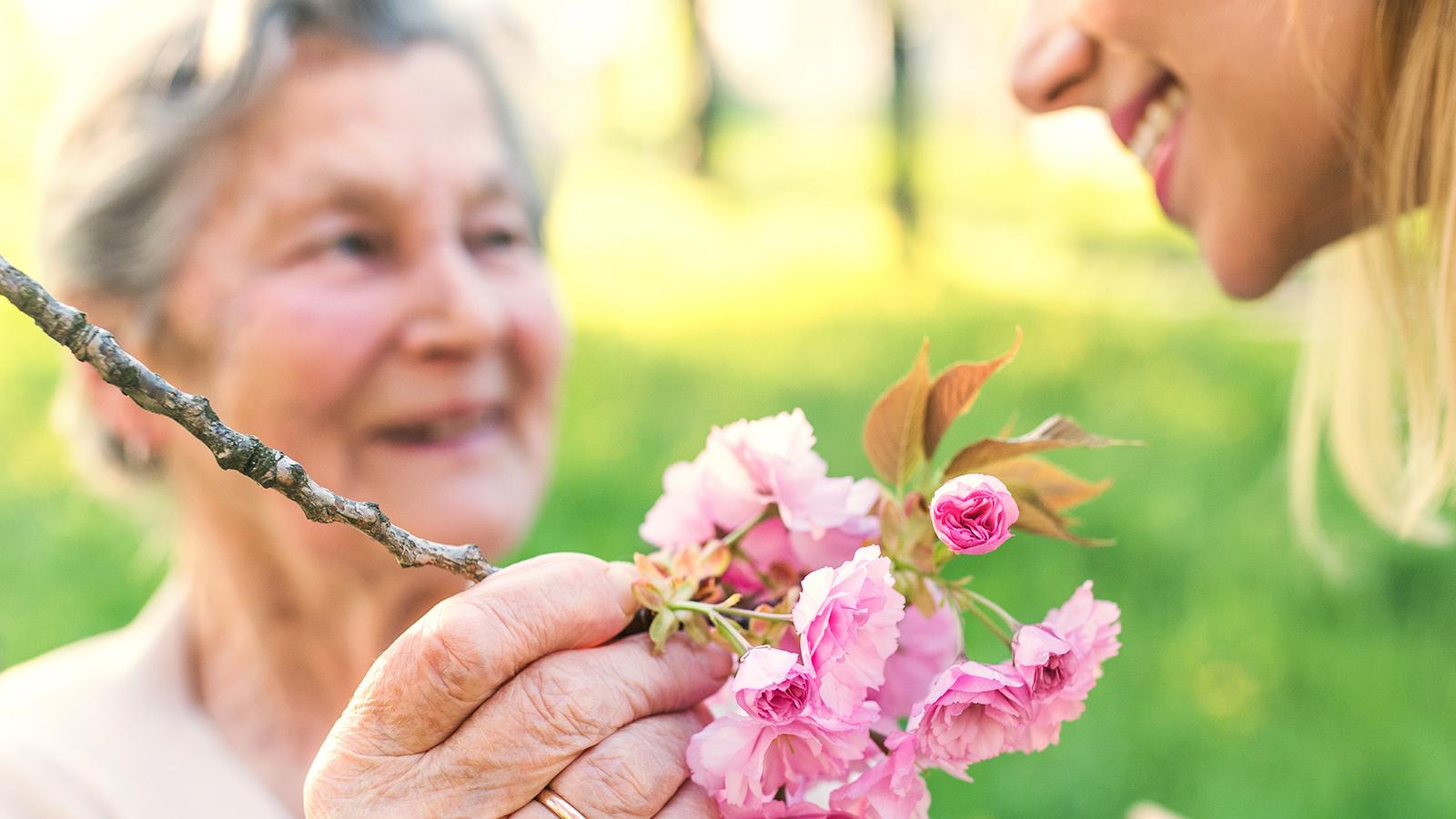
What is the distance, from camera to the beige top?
5.36 feet

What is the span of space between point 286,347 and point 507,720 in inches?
35.1

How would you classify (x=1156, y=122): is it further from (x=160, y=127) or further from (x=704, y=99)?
(x=704, y=99)

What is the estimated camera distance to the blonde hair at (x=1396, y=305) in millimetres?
1215

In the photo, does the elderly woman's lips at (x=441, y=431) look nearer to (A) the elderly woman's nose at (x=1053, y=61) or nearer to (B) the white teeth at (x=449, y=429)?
(B) the white teeth at (x=449, y=429)

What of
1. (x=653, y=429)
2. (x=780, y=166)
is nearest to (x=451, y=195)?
(x=653, y=429)

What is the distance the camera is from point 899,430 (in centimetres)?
96

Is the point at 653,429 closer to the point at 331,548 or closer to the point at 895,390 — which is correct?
the point at 331,548

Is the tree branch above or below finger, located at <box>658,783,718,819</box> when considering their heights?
above

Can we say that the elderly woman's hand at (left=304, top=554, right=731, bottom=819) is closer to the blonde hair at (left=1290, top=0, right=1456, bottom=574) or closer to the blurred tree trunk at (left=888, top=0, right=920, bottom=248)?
the blonde hair at (left=1290, top=0, right=1456, bottom=574)

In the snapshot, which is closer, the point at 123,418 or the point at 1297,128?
the point at 1297,128

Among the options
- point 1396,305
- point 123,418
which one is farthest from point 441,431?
point 1396,305

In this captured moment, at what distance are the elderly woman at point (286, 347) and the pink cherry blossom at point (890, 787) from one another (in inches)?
37.4

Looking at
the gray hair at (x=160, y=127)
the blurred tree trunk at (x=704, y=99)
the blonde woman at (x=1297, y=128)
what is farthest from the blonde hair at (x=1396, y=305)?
the blurred tree trunk at (x=704, y=99)

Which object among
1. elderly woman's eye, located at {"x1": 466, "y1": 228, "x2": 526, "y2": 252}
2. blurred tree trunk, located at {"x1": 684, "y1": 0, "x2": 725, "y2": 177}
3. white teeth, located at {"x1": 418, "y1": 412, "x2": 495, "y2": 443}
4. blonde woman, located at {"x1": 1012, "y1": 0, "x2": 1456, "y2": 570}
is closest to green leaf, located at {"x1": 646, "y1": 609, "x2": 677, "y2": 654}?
blonde woman, located at {"x1": 1012, "y1": 0, "x2": 1456, "y2": 570}
